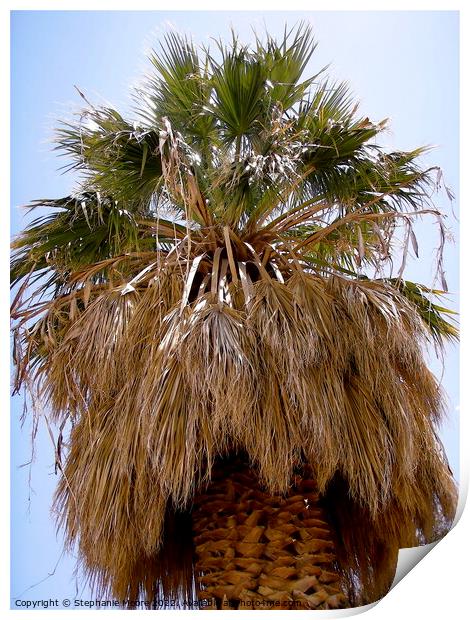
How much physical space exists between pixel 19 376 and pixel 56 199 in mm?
1264

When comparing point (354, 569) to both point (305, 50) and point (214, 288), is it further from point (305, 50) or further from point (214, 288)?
point (305, 50)

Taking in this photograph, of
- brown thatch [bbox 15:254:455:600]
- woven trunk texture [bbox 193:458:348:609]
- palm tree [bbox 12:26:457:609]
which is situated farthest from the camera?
woven trunk texture [bbox 193:458:348:609]

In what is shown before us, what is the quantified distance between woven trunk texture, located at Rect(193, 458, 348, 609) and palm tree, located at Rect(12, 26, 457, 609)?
13 mm

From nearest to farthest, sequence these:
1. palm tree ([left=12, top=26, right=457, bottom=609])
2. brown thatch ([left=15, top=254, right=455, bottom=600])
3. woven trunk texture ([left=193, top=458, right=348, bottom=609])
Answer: brown thatch ([left=15, top=254, right=455, bottom=600]), palm tree ([left=12, top=26, right=457, bottom=609]), woven trunk texture ([left=193, top=458, right=348, bottom=609])

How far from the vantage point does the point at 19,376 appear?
6.17m

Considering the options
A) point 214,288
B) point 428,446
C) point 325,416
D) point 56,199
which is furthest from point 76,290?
point 428,446

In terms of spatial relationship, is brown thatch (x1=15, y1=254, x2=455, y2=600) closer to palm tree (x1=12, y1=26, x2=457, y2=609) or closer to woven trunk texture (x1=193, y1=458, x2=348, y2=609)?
palm tree (x1=12, y1=26, x2=457, y2=609)

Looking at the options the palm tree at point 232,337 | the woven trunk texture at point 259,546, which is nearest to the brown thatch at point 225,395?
the palm tree at point 232,337

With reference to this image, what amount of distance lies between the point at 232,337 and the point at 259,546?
1547 millimetres

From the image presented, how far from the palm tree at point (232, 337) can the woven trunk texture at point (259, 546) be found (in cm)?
1

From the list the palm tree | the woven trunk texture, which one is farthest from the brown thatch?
the woven trunk texture

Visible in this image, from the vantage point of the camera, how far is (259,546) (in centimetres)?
623

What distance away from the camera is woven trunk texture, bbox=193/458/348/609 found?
6.11 meters

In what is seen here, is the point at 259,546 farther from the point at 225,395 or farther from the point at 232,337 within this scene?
the point at 232,337
